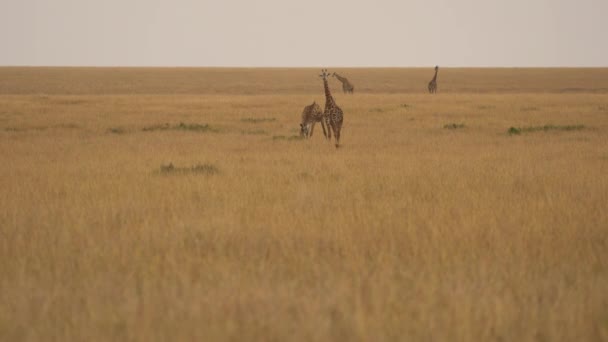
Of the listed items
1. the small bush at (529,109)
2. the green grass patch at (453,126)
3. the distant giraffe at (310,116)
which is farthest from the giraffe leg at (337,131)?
the small bush at (529,109)

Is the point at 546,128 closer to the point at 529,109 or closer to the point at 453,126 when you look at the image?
the point at 453,126

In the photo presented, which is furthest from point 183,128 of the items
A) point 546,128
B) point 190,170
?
point 546,128

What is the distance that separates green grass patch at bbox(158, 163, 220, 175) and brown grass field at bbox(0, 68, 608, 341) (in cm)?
5

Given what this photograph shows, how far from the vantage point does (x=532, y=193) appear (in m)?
9.13

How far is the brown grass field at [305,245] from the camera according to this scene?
13.2 ft

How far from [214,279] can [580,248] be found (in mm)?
3168

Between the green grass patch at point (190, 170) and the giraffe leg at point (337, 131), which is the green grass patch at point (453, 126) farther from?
the green grass patch at point (190, 170)

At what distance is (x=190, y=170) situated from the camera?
458 inches

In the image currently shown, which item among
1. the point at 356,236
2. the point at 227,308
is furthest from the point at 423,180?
the point at 227,308

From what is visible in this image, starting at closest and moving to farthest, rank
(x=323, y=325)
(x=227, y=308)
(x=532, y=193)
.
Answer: (x=323, y=325) < (x=227, y=308) < (x=532, y=193)

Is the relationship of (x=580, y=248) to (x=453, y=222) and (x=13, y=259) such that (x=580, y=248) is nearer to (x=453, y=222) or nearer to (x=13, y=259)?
(x=453, y=222)

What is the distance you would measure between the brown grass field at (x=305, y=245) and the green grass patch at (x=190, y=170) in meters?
0.05

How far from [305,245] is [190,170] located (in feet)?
19.3

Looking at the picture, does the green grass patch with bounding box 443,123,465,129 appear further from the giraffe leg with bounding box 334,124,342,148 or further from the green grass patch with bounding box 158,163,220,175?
the green grass patch with bounding box 158,163,220,175
